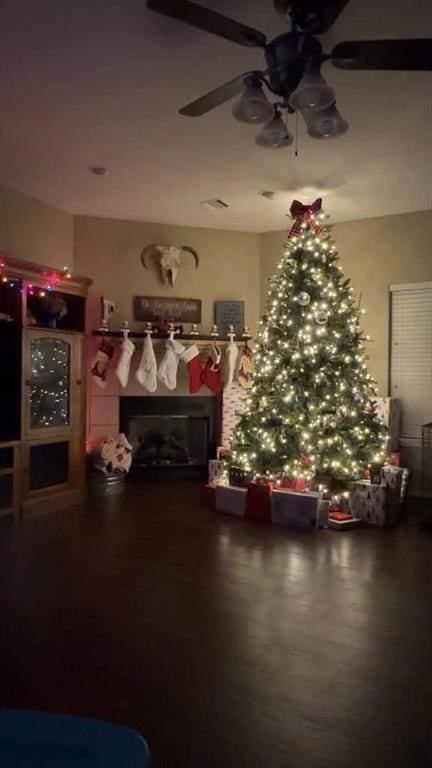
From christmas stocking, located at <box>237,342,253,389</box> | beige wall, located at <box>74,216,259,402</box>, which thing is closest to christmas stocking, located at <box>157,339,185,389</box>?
beige wall, located at <box>74,216,259,402</box>

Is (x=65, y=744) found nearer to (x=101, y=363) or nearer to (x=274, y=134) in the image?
(x=274, y=134)

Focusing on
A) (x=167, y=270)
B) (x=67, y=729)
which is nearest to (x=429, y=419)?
(x=167, y=270)

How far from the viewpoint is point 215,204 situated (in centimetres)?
475

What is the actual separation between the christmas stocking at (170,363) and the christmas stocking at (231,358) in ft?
1.56

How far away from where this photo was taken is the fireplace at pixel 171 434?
5.50 meters

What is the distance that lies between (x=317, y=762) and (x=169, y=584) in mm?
1384

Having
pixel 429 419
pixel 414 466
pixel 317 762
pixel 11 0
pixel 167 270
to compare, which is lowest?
pixel 317 762

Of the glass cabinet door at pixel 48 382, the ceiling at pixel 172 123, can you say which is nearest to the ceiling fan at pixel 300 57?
the ceiling at pixel 172 123

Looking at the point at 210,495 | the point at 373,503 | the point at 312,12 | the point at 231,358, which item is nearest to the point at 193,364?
the point at 231,358

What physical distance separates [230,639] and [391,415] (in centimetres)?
304

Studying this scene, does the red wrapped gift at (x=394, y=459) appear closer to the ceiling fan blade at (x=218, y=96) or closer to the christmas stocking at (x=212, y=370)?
the christmas stocking at (x=212, y=370)

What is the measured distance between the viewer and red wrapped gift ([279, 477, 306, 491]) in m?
4.11

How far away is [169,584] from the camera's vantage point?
111 inches

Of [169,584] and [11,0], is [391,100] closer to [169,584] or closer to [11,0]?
[11,0]
